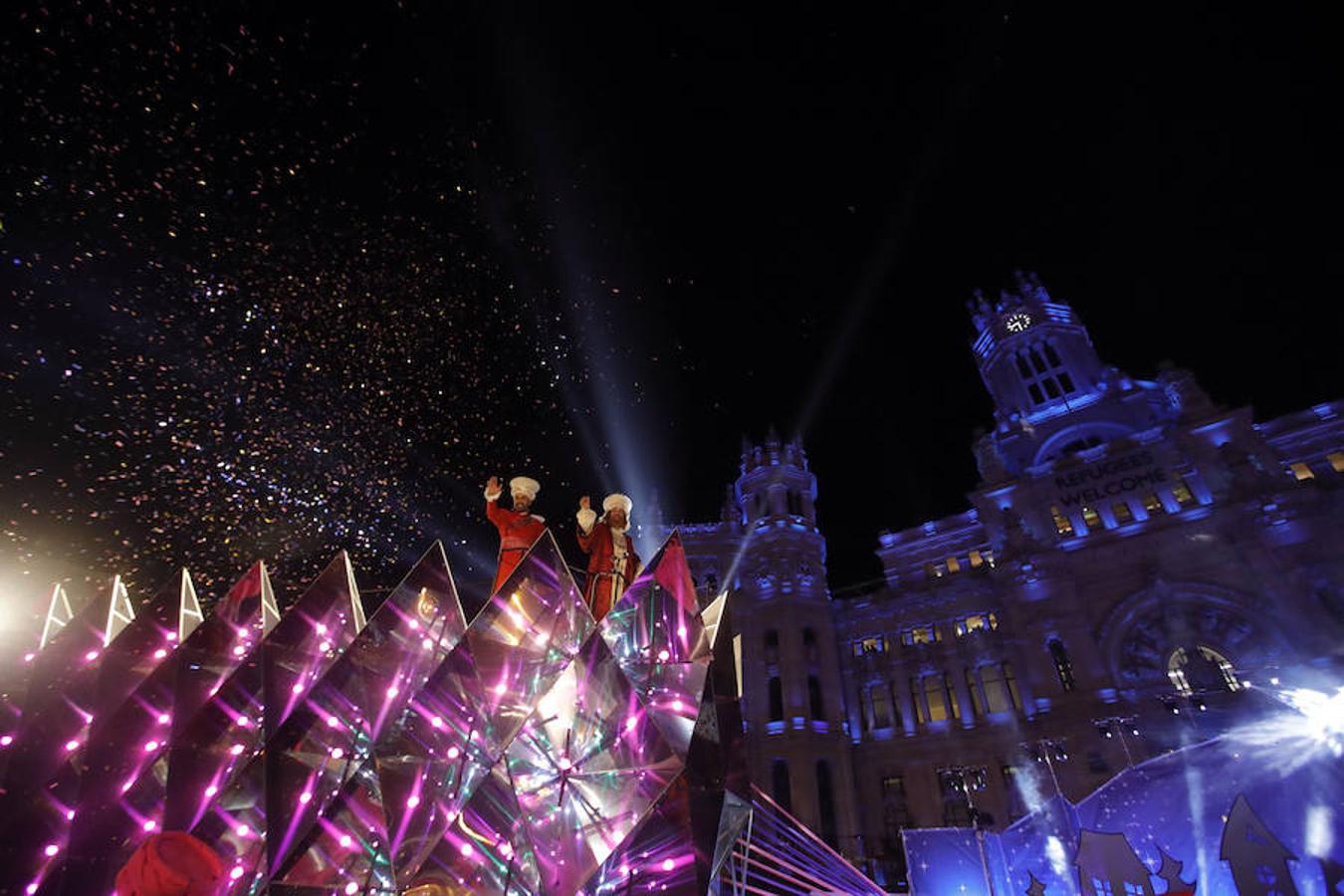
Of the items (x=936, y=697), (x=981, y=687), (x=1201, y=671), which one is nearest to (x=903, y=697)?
(x=936, y=697)

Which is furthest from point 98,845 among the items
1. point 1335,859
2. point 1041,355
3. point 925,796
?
point 1041,355

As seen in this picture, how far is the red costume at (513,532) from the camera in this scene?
24.3 ft

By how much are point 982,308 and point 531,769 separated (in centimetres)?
4526

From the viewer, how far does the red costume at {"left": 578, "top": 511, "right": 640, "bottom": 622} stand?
7156 millimetres

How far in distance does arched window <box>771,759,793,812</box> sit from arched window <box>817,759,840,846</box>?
149cm

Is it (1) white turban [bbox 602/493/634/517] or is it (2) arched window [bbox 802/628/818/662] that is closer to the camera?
(1) white turban [bbox 602/493/634/517]

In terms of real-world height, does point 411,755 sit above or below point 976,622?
A: below

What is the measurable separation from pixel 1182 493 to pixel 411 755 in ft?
Result: 110

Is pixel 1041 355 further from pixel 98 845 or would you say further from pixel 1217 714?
pixel 98 845

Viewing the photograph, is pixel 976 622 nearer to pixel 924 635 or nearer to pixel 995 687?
pixel 924 635

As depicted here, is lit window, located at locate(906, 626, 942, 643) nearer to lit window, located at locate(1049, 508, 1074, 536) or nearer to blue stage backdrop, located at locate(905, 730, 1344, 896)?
lit window, located at locate(1049, 508, 1074, 536)

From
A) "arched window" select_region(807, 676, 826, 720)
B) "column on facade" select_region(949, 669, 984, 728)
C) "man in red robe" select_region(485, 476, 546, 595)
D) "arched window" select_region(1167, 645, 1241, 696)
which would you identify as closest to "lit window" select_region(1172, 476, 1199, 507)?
"arched window" select_region(1167, 645, 1241, 696)

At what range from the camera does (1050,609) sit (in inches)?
1030

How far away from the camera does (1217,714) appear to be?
2098cm
